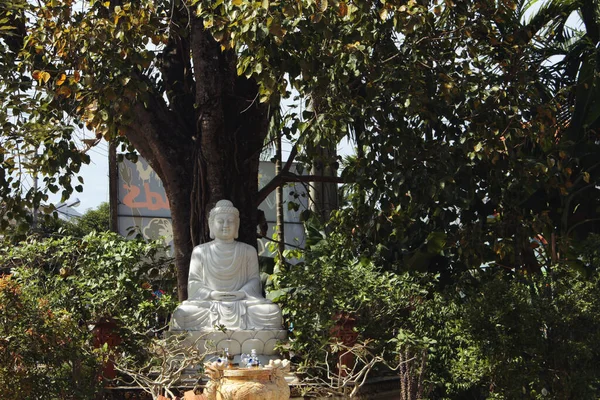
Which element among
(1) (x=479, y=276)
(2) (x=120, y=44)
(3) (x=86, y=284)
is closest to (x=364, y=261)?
(1) (x=479, y=276)

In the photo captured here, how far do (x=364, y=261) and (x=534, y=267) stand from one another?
251 centimetres

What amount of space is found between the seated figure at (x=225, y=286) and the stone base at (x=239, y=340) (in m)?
0.10

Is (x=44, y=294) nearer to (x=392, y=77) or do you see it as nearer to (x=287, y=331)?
(x=287, y=331)

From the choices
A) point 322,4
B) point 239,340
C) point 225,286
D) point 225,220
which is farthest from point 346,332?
point 322,4

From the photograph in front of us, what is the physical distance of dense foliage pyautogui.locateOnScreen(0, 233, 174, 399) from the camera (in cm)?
677

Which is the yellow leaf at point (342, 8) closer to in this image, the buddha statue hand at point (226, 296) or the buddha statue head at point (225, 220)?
the buddha statue head at point (225, 220)

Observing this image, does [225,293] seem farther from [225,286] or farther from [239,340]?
[239,340]

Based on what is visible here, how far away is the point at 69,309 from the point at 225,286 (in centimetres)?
171

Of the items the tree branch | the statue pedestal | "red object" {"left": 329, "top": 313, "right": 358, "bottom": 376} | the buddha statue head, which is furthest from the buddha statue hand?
the statue pedestal

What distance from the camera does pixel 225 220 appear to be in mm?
9086

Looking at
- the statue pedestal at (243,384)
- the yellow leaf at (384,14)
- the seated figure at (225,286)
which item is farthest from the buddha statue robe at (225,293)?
the yellow leaf at (384,14)

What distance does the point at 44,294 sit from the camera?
829 centimetres

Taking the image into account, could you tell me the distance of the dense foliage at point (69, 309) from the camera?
677 centimetres

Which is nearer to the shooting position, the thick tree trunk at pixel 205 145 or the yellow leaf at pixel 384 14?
the yellow leaf at pixel 384 14
